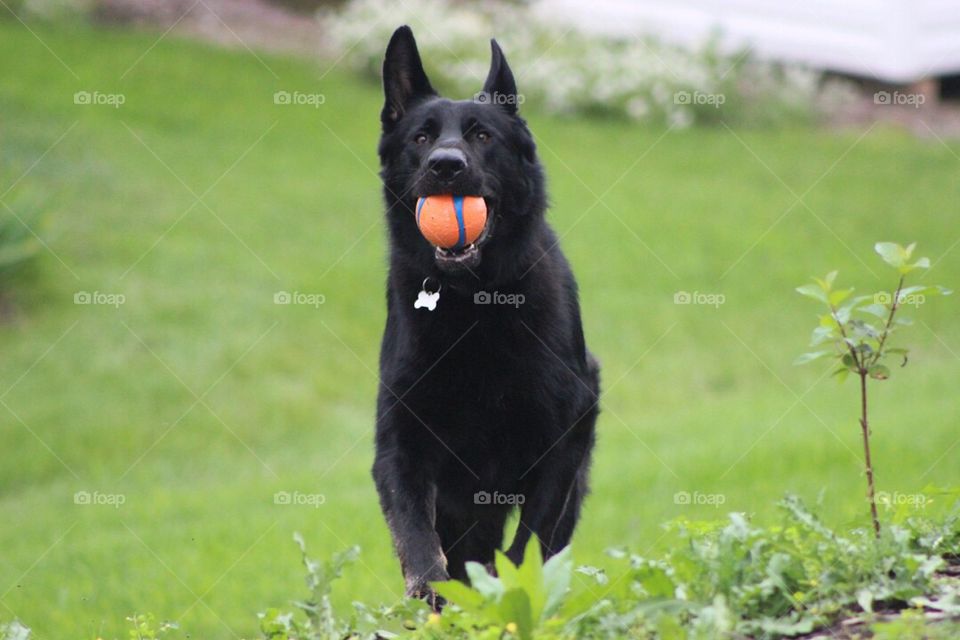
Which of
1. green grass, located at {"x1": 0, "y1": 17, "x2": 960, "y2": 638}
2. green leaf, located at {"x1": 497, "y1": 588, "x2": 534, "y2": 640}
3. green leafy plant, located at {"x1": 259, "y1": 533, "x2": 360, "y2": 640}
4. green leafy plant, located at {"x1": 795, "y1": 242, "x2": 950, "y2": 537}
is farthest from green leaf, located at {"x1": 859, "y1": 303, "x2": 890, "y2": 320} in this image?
green grass, located at {"x1": 0, "y1": 17, "x2": 960, "y2": 638}

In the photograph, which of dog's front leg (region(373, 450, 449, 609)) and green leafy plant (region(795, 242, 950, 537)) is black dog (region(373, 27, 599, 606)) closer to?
dog's front leg (region(373, 450, 449, 609))

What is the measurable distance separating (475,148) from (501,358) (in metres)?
0.82

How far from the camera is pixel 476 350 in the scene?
185 inches

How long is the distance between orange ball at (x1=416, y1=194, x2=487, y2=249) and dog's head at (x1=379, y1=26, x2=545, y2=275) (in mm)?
45

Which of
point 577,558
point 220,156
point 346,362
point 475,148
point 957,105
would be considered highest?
point 957,105

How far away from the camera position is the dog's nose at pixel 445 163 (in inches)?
179

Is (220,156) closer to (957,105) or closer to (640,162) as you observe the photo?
(640,162)

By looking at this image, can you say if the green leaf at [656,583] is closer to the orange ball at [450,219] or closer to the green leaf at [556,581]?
the green leaf at [556,581]

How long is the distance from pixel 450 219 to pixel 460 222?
4 centimetres

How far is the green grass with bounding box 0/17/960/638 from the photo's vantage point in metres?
8.09

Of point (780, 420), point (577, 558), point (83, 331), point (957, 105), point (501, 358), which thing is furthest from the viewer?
point (957, 105)

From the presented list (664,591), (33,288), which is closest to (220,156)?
(33,288)

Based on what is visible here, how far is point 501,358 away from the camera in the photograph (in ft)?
15.4

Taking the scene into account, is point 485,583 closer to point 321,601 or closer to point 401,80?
point 321,601
